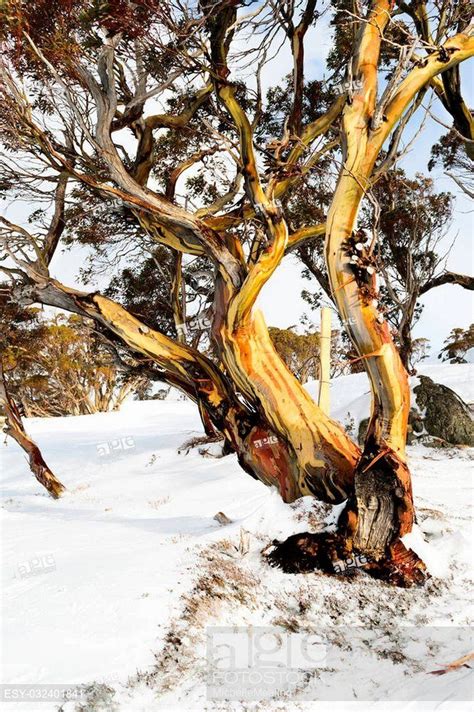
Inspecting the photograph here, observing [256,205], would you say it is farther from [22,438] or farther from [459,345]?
[459,345]

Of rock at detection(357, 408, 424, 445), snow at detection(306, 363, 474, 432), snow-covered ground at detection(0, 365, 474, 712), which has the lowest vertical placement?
snow-covered ground at detection(0, 365, 474, 712)

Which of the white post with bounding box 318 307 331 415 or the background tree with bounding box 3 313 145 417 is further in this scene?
the background tree with bounding box 3 313 145 417

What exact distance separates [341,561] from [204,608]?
1.21 meters

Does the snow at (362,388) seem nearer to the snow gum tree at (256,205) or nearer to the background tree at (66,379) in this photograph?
the snow gum tree at (256,205)

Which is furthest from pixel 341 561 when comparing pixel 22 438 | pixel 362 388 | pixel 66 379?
pixel 66 379

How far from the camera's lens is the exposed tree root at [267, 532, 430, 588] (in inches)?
141

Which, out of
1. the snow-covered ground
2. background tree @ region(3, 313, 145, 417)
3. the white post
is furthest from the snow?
background tree @ region(3, 313, 145, 417)

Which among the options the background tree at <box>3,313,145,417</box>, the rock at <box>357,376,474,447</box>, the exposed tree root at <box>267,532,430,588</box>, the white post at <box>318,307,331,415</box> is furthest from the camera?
the background tree at <box>3,313,145,417</box>

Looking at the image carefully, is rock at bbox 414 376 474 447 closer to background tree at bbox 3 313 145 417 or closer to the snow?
the snow

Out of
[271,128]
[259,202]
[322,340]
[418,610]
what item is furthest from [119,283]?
[418,610]

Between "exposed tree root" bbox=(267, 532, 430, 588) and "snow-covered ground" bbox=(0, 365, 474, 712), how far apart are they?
9 cm

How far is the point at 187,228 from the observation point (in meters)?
4.67

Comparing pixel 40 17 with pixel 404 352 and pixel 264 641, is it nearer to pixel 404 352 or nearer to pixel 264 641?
pixel 264 641

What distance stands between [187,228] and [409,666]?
386 centimetres
